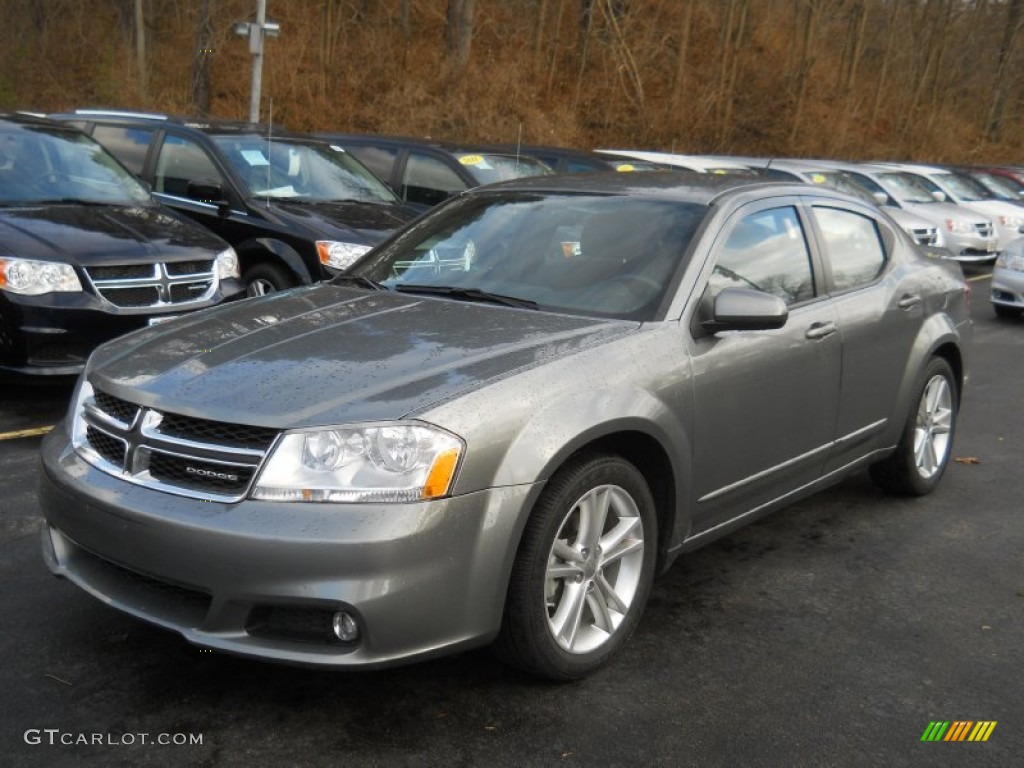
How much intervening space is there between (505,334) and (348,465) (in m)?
0.90

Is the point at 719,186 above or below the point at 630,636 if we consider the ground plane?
above

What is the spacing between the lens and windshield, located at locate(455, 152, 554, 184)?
11.5 meters

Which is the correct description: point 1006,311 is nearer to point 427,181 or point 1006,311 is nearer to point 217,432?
point 427,181

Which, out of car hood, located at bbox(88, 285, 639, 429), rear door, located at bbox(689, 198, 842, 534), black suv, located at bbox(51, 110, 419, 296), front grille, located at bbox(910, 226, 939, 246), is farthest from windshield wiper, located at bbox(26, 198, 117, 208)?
front grille, located at bbox(910, 226, 939, 246)

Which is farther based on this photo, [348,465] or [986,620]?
[986,620]

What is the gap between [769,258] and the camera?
15.4 ft

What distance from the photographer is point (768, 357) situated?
4391 millimetres

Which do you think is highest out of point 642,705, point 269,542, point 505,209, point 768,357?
point 505,209

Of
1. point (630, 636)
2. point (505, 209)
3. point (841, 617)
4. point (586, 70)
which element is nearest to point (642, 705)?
point (630, 636)

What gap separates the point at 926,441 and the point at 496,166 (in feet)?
22.7

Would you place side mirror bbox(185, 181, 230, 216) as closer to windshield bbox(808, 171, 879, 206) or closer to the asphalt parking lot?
the asphalt parking lot

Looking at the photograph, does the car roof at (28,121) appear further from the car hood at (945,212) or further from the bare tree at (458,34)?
the bare tree at (458,34)

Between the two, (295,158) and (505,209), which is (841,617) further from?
(295,158)

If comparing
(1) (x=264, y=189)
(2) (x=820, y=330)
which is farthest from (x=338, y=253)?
(2) (x=820, y=330)
